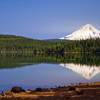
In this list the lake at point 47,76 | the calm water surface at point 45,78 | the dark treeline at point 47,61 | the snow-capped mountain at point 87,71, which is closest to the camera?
the calm water surface at point 45,78

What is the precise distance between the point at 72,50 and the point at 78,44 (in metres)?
4.31

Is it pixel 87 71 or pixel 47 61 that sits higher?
pixel 87 71

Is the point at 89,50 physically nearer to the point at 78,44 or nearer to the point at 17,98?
the point at 78,44

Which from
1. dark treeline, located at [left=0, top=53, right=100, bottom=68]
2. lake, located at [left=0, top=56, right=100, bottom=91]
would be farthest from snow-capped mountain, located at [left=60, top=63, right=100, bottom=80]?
dark treeline, located at [left=0, top=53, right=100, bottom=68]

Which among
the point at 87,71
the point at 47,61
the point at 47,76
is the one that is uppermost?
the point at 87,71

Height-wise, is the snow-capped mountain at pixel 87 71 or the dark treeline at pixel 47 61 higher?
the snow-capped mountain at pixel 87 71

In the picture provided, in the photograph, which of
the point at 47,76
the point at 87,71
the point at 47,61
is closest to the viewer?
the point at 47,76

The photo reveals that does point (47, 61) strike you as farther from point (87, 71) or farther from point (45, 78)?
point (45, 78)

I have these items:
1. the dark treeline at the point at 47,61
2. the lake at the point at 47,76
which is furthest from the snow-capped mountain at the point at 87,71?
the dark treeline at the point at 47,61

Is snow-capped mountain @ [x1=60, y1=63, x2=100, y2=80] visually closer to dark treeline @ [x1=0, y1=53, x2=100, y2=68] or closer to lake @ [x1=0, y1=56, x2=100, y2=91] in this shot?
lake @ [x1=0, y1=56, x2=100, y2=91]

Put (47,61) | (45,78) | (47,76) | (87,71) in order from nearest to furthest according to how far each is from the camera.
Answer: (45,78) → (47,76) → (87,71) → (47,61)

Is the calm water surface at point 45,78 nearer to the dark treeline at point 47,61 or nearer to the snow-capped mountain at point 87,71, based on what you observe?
the snow-capped mountain at point 87,71

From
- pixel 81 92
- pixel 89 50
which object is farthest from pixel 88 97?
pixel 89 50

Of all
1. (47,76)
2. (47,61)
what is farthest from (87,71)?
(47,61)
